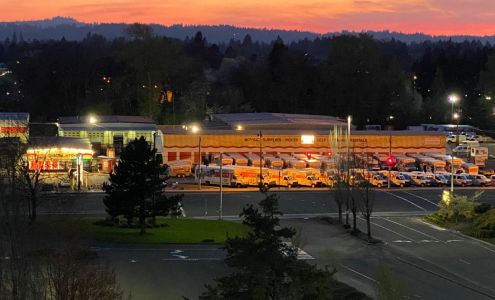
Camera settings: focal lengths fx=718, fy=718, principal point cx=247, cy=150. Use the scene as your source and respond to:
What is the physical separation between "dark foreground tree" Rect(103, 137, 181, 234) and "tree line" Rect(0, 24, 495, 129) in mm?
42470

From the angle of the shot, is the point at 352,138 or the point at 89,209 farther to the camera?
the point at 352,138

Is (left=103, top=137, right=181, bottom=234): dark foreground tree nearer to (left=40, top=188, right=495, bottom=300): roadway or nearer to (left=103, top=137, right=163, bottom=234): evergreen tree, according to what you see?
(left=103, top=137, right=163, bottom=234): evergreen tree

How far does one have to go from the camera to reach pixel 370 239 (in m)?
27.0

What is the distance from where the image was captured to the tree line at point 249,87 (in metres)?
71.7

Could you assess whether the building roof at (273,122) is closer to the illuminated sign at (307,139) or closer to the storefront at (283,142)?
the storefront at (283,142)

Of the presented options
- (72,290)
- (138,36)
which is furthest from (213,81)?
(72,290)

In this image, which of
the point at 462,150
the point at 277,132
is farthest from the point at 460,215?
the point at 462,150

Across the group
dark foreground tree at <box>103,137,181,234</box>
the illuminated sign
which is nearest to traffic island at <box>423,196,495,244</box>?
dark foreground tree at <box>103,137,181,234</box>

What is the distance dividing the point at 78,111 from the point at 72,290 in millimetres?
64347

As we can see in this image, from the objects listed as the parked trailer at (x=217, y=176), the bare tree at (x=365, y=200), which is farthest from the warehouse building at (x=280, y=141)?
the bare tree at (x=365, y=200)

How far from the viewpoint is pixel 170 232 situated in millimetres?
27203

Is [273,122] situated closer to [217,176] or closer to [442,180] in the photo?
[217,176]

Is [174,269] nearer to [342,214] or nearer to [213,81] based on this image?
Result: [342,214]

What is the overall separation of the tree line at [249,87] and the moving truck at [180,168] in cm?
2391
